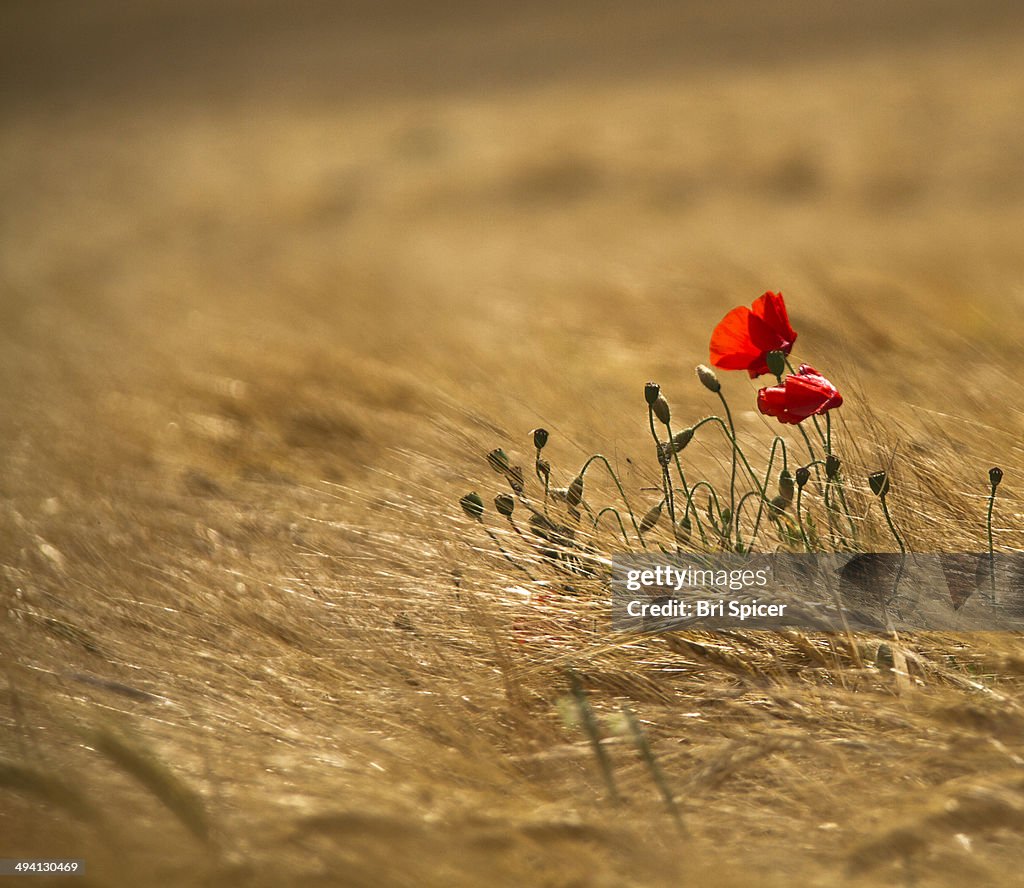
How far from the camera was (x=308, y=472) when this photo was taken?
1429 millimetres

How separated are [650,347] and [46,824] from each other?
1.31m

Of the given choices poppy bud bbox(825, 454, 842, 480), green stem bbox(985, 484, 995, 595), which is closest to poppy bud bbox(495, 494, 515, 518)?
poppy bud bbox(825, 454, 842, 480)

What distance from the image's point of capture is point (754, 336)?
946 millimetres

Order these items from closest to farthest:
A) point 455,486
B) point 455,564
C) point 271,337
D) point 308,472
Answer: point 455,564 → point 455,486 → point 308,472 → point 271,337

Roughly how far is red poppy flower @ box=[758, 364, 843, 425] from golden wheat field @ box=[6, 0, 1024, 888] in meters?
0.13

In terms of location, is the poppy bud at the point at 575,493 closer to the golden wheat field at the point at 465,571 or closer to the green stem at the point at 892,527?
the golden wheat field at the point at 465,571

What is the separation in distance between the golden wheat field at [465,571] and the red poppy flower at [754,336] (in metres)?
0.12

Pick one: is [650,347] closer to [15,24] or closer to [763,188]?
[763,188]

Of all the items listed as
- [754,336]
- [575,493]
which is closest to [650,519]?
[575,493]

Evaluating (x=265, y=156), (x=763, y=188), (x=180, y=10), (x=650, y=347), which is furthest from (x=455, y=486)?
(x=180, y=10)

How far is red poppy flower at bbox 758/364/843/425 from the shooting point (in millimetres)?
861

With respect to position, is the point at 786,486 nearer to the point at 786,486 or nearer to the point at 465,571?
the point at 786,486

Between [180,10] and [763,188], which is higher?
[180,10]

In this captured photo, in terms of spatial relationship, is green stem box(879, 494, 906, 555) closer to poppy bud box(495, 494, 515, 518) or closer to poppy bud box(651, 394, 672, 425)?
poppy bud box(651, 394, 672, 425)
